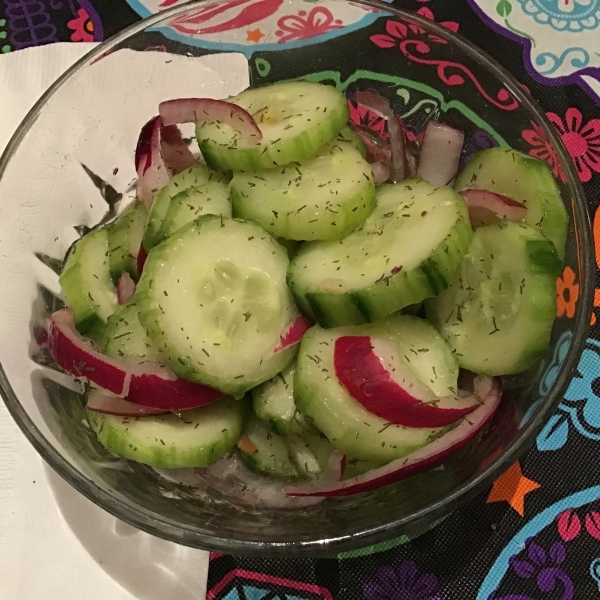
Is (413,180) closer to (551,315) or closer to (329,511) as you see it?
(551,315)

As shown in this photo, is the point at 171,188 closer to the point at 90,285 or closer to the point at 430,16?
the point at 90,285

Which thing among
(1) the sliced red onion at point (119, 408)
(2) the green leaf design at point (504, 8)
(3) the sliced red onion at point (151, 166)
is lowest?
(1) the sliced red onion at point (119, 408)

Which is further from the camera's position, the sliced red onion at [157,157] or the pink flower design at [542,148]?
the sliced red onion at [157,157]

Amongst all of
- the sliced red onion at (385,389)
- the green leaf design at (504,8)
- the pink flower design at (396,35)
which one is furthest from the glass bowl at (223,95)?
the green leaf design at (504,8)

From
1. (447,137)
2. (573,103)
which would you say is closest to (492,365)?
(447,137)

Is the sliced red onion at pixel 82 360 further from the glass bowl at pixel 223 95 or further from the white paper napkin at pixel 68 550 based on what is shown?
the white paper napkin at pixel 68 550

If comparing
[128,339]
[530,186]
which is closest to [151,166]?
[128,339]
